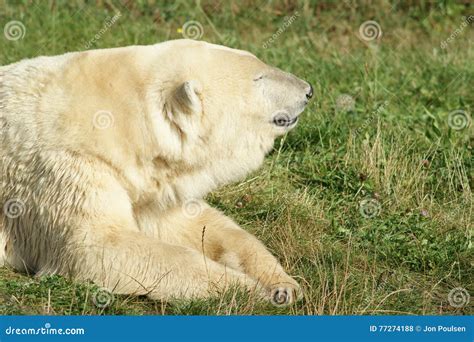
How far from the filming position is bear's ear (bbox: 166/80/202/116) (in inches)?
165

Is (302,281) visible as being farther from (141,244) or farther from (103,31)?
(103,31)

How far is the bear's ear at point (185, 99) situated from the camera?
420cm

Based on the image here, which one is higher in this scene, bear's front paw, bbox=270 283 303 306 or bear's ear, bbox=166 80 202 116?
bear's ear, bbox=166 80 202 116

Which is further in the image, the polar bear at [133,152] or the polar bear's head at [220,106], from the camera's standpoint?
the polar bear's head at [220,106]

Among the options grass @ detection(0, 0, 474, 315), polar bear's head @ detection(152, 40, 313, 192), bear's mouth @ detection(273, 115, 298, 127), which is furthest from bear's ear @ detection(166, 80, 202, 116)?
grass @ detection(0, 0, 474, 315)

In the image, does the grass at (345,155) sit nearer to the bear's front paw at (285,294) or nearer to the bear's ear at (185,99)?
the bear's front paw at (285,294)

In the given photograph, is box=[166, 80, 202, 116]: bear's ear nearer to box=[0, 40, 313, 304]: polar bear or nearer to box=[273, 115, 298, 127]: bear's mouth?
box=[0, 40, 313, 304]: polar bear

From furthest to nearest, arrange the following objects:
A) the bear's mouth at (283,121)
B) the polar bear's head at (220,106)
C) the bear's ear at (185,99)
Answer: the bear's mouth at (283,121) → the polar bear's head at (220,106) → the bear's ear at (185,99)

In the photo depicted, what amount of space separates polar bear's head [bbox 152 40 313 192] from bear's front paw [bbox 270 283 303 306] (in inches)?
24.5

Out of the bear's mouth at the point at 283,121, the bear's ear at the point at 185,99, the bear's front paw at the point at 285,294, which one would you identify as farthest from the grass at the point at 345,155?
the bear's ear at the point at 185,99

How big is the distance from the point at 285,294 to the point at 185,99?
3.21 ft

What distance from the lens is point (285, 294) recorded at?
4.25 m

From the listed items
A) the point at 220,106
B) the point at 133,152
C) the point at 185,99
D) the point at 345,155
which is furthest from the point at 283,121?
the point at 345,155

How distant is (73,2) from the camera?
8414 millimetres
